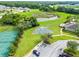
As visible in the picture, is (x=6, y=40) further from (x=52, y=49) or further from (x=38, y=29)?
(x=52, y=49)

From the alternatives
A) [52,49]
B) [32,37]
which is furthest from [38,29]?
[52,49]

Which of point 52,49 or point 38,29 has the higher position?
point 38,29

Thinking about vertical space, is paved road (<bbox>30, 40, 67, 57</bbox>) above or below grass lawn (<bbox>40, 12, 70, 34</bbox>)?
below

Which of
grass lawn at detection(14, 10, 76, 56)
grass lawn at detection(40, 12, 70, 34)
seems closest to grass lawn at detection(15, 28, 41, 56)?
grass lawn at detection(14, 10, 76, 56)

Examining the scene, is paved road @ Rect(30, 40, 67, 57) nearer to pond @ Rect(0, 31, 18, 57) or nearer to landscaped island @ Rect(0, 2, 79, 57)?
landscaped island @ Rect(0, 2, 79, 57)

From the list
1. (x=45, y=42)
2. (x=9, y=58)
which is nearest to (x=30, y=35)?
(x=45, y=42)
